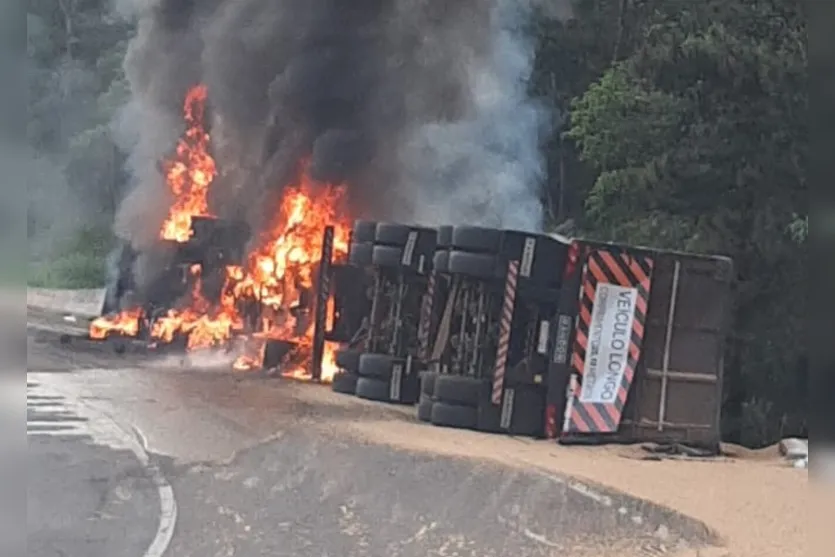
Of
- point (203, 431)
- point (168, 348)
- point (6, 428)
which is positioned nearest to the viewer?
point (6, 428)

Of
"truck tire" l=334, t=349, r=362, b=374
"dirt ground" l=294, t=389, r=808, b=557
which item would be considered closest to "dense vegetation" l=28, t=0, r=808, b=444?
"dirt ground" l=294, t=389, r=808, b=557

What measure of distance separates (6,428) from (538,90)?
74.1ft

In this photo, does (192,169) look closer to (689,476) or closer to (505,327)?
(505,327)

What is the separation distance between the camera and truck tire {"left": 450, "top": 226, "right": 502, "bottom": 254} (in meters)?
12.7

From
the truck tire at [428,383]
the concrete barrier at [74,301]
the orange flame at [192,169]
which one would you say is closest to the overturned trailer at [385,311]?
the truck tire at [428,383]

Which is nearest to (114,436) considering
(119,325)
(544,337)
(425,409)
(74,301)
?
(425,409)

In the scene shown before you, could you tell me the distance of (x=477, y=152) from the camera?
2231 centimetres

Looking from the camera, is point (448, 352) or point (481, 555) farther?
point (448, 352)

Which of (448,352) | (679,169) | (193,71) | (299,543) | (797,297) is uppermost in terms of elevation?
(193,71)

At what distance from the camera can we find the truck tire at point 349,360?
14734 millimetres

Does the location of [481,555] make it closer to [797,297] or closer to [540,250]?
[540,250]

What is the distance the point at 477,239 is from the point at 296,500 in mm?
4840

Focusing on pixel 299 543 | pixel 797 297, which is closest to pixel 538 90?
pixel 797 297

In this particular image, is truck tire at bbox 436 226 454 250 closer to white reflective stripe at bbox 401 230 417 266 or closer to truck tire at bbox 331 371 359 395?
white reflective stripe at bbox 401 230 417 266
